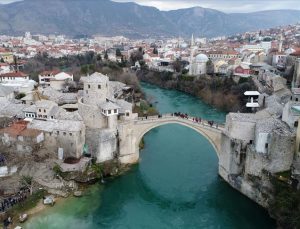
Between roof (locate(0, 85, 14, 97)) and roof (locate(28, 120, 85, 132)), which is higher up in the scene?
roof (locate(0, 85, 14, 97))

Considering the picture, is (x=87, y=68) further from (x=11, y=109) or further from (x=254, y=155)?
(x=254, y=155)

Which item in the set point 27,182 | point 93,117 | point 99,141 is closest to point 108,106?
point 93,117

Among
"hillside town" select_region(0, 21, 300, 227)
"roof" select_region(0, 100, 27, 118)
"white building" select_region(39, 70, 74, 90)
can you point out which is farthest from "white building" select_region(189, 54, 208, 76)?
"roof" select_region(0, 100, 27, 118)

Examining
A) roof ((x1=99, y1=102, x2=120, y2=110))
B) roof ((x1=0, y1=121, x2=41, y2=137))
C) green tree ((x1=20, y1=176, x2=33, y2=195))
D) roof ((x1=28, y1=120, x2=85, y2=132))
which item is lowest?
green tree ((x1=20, y1=176, x2=33, y2=195))

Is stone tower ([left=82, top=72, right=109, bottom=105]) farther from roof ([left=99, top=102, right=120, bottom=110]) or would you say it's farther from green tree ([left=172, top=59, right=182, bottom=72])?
green tree ([left=172, top=59, right=182, bottom=72])

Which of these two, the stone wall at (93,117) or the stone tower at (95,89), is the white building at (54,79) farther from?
the stone wall at (93,117)
